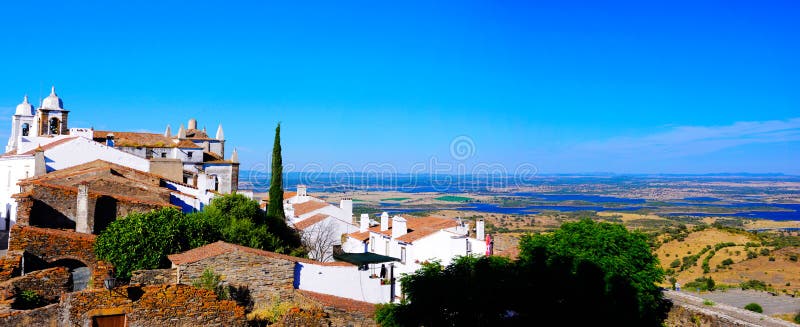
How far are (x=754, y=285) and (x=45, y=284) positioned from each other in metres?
44.1

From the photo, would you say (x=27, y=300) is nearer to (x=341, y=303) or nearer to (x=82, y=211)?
(x=341, y=303)

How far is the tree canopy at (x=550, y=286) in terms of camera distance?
65.9 ft

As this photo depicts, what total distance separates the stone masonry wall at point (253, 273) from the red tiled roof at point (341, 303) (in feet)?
2.83

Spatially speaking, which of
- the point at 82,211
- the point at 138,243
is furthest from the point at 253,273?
the point at 82,211

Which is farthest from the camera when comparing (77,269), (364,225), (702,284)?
(364,225)

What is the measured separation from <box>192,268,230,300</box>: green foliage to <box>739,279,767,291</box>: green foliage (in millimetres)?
36851

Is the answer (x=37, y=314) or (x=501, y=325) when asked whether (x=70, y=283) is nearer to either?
(x=37, y=314)

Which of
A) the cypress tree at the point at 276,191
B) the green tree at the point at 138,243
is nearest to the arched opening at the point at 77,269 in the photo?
the green tree at the point at 138,243

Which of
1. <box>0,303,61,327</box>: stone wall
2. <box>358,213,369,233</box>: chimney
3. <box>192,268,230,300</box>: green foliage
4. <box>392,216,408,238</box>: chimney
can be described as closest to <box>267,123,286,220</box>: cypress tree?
<box>358,213,369,233</box>: chimney

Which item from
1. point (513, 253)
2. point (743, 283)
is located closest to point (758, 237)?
point (743, 283)

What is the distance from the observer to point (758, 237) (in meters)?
65.7

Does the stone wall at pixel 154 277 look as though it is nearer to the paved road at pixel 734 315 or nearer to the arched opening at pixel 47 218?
the arched opening at pixel 47 218

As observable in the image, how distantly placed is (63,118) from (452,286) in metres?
46.8

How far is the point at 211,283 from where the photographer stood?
1983 cm
